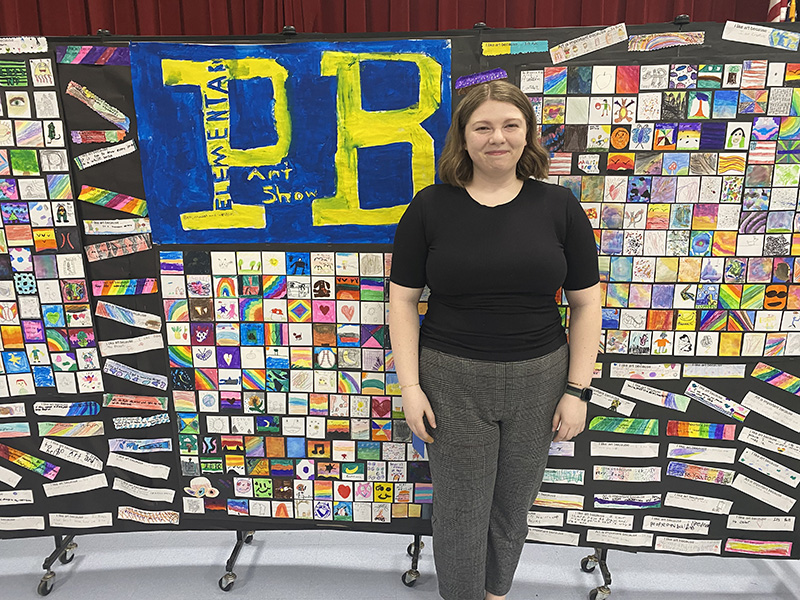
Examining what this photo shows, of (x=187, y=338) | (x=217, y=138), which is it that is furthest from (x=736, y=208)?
(x=187, y=338)

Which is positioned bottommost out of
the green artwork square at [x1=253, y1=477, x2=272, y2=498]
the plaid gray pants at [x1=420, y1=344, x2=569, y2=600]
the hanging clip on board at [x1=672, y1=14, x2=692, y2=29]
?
the green artwork square at [x1=253, y1=477, x2=272, y2=498]

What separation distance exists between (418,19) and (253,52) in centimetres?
82

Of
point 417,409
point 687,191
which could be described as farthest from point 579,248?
point 417,409

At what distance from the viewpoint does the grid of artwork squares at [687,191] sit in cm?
137

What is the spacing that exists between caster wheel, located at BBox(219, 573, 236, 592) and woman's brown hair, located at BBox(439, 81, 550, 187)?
4.68 feet

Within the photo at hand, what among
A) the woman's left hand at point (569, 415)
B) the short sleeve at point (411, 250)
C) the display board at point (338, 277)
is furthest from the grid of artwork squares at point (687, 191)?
the short sleeve at point (411, 250)

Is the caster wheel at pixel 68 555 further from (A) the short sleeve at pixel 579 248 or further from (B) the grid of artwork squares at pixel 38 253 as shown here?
(A) the short sleeve at pixel 579 248

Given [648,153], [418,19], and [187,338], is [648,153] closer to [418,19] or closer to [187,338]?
[418,19]

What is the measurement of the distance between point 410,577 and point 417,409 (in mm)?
743

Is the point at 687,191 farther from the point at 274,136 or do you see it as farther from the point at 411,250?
the point at 274,136

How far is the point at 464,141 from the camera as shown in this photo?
1.24 meters

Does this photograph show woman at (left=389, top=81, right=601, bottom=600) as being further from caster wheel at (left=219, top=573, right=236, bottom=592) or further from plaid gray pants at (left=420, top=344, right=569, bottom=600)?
caster wheel at (left=219, top=573, right=236, bottom=592)

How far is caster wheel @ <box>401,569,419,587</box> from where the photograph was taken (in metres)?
1.66

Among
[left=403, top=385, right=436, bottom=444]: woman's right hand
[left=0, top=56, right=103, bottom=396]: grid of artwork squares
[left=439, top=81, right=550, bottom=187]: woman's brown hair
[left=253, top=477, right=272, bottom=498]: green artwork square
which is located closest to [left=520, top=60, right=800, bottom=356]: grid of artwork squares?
[left=439, top=81, right=550, bottom=187]: woman's brown hair
